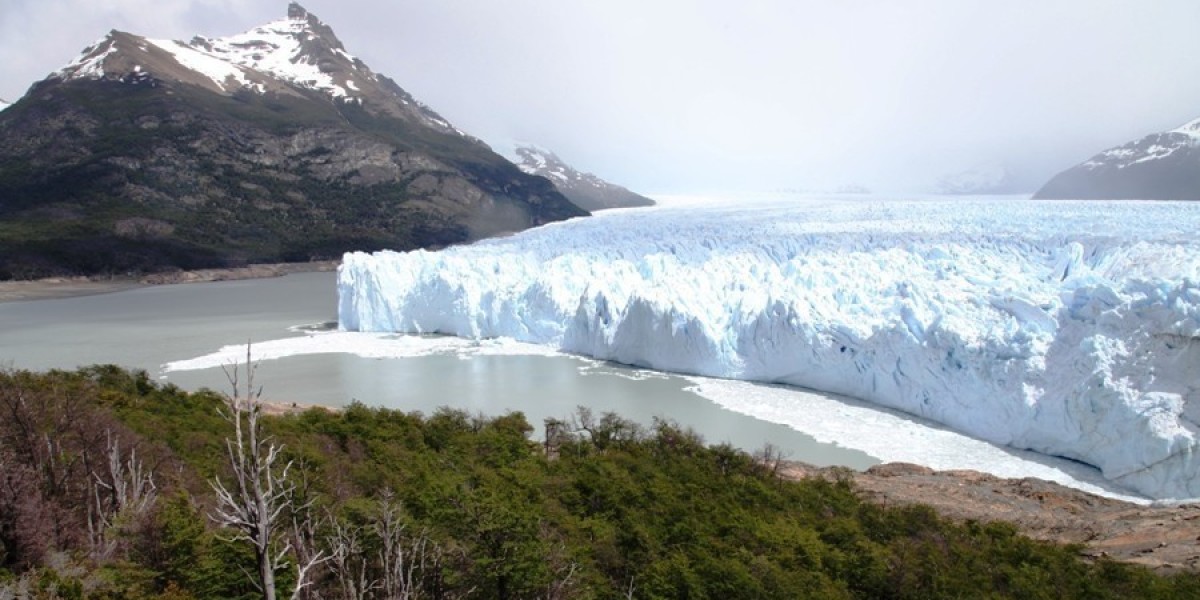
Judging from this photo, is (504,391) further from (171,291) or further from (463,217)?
(463,217)

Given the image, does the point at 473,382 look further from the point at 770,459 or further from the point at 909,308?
the point at 909,308

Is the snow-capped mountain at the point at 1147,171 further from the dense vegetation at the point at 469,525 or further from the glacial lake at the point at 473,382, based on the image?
the dense vegetation at the point at 469,525

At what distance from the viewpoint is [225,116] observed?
6688cm

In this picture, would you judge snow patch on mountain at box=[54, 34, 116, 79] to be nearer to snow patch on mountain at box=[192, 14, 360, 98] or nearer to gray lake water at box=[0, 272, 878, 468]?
snow patch on mountain at box=[192, 14, 360, 98]

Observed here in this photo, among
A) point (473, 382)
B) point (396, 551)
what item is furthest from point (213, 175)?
point (396, 551)

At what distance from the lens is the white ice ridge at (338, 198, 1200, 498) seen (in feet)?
40.7

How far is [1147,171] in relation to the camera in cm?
3734

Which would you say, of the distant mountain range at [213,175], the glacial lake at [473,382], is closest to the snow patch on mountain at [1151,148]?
the glacial lake at [473,382]

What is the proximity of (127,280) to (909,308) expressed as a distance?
43.4m

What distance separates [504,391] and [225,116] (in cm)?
5937

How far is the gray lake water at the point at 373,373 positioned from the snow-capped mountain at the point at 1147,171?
29.5 metres

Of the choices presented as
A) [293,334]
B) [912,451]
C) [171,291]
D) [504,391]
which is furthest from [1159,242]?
[171,291]

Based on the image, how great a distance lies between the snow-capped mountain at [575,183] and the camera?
3832 inches

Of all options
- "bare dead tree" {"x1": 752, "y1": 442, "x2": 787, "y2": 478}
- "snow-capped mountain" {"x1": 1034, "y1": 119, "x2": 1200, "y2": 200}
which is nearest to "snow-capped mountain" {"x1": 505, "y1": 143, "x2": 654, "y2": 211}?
"snow-capped mountain" {"x1": 1034, "y1": 119, "x2": 1200, "y2": 200}
